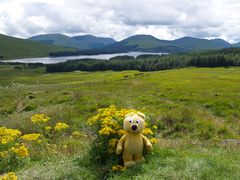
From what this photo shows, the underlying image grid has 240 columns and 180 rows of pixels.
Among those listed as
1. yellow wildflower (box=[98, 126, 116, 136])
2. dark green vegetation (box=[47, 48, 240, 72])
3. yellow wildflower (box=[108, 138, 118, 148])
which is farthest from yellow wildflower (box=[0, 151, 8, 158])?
dark green vegetation (box=[47, 48, 240, 72])

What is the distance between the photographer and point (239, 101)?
32.7 metres

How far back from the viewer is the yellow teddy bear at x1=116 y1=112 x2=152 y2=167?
8188mm

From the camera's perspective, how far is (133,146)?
8.35 m

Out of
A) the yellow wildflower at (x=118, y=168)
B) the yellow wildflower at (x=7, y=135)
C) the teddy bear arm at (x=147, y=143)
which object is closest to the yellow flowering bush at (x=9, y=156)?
the yellow wildflower at (x=7, y=135)

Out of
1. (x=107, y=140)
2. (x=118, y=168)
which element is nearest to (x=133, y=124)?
(x=107, y=140)

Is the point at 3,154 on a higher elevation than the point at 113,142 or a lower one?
lower

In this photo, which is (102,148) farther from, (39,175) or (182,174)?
(182,174)

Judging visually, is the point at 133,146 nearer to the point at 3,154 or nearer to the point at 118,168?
the point at 118,168

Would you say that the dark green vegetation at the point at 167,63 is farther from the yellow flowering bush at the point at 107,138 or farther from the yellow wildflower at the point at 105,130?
the yellow wildflower at the point at 105,130

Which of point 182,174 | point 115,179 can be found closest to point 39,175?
point 115,179

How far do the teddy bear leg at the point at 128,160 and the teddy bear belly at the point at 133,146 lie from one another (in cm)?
12

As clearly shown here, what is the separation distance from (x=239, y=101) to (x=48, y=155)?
26049 mm

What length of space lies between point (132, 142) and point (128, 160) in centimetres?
46

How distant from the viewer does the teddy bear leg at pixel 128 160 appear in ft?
27.4
